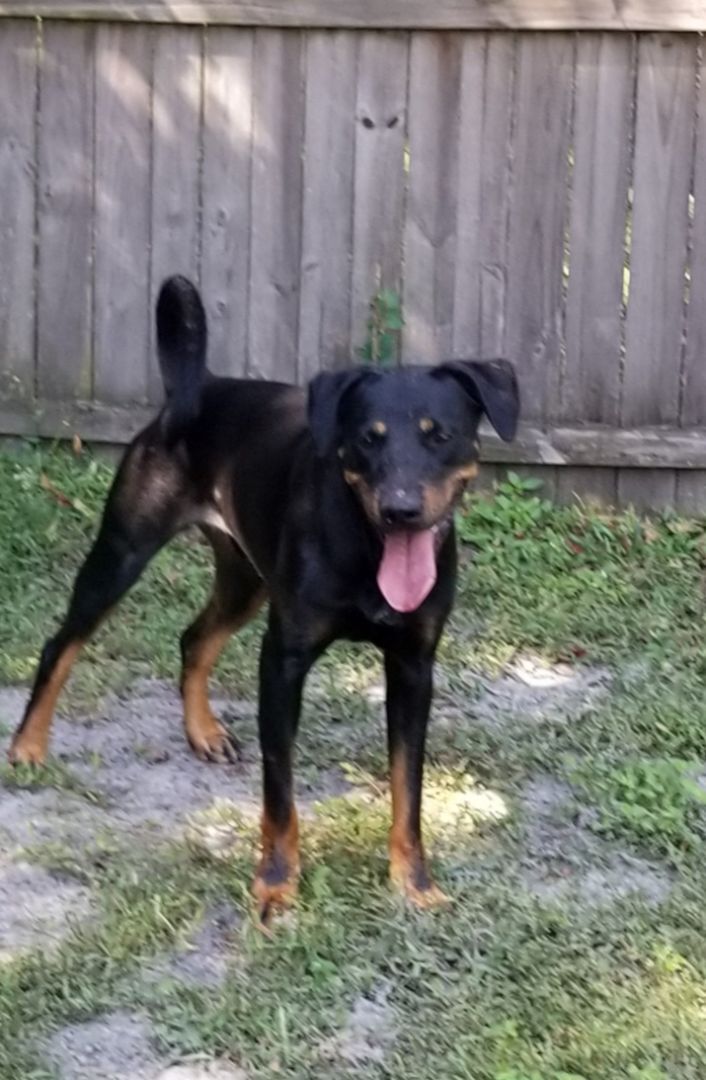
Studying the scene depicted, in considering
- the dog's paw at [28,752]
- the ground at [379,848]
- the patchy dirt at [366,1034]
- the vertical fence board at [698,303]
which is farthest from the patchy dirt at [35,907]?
the vertical fence board at [698,303]

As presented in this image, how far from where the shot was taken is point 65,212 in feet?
22.7

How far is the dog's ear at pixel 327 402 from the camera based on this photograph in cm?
382

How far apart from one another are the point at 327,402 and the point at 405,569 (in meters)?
0.43

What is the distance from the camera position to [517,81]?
6660 mm

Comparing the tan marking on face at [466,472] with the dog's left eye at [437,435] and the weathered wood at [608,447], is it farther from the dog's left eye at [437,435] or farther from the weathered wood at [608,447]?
the weathered wood at [608,447]

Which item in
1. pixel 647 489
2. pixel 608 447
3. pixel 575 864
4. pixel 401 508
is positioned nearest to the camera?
pixel 401 508

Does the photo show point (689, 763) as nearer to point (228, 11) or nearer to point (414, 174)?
point (414, 174)

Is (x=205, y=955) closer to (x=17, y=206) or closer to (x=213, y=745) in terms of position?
(x=213, y=745)

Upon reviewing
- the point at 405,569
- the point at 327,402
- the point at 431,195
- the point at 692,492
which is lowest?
the point at 692,492

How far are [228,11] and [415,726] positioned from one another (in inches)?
146

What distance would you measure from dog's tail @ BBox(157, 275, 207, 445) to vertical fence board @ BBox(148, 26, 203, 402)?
217 centimetres

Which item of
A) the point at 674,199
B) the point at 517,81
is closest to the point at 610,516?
→ the point at 674,199

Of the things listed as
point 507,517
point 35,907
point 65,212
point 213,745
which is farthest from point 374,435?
point 65,212

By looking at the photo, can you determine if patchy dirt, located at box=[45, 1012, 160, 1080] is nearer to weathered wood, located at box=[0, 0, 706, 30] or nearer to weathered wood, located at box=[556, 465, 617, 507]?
weathered wood, located at box=[556, 465, 617, 507]
